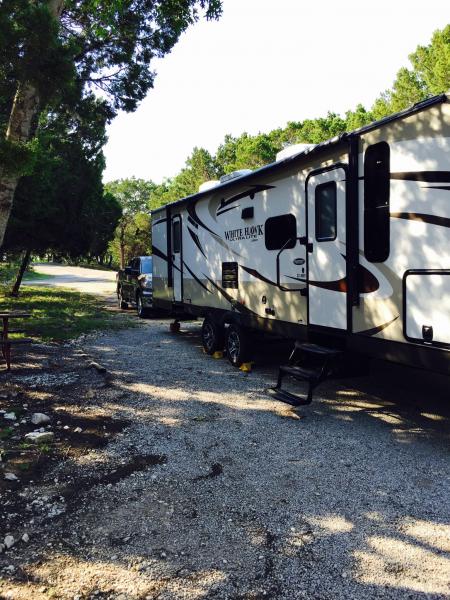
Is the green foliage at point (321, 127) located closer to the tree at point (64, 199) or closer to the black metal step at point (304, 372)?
the tree at point (64, 199)

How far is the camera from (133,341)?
1147cm

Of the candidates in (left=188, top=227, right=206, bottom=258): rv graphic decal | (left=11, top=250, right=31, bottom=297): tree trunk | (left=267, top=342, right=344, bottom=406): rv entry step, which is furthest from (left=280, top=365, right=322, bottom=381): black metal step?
(left=11, top=250, right=31, bottom=297): tree trunk

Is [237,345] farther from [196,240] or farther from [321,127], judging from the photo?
[321,127]

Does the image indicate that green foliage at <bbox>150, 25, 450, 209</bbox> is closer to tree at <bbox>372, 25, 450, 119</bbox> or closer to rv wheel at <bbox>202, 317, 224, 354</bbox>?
tree at <bbox>372, 25, 450, 119</bbox>

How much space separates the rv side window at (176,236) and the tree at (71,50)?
3284mm

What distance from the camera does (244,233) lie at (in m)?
8.31

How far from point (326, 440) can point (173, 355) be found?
5052 millimetres

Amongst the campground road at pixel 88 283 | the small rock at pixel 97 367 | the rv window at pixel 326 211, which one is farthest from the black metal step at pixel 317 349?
the campground road at pixel 88 283

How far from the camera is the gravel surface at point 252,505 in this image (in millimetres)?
2977

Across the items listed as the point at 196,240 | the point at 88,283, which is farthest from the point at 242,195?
the point at 88,283

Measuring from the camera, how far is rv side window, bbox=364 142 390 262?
511cm

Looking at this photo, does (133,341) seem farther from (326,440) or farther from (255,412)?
(326,440)

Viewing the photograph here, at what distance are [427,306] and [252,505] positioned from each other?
2350mm

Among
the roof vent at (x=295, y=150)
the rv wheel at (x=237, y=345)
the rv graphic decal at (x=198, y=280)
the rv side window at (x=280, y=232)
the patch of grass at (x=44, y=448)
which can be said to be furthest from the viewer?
the rv graphic decal at (x=198, y=280)
